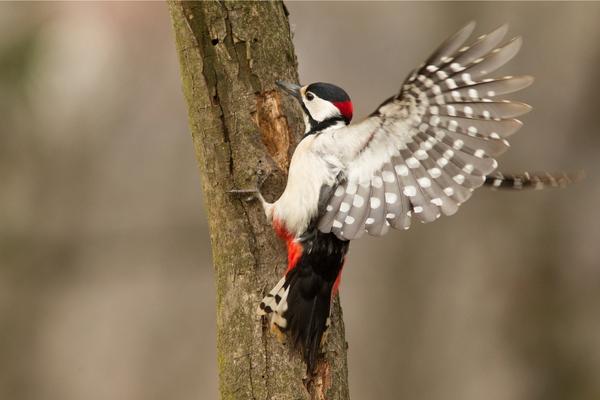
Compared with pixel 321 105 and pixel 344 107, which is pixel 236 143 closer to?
pixel 321 105

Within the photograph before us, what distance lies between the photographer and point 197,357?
7801mm

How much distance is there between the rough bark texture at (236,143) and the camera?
371 cm

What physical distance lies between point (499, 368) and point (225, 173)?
15.6 feet

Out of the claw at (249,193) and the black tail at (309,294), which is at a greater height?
the claw at (249,193)

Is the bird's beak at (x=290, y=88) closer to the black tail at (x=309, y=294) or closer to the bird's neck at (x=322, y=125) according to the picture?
the bird's neck at (x=322, y=125)

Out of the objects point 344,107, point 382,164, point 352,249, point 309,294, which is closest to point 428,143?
point 382,164

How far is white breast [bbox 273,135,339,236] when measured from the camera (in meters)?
3.75

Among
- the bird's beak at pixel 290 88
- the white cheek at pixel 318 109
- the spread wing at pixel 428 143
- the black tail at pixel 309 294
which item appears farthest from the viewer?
the white cheek at pixel 318 109

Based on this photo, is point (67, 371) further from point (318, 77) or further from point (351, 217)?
point (351, 217)

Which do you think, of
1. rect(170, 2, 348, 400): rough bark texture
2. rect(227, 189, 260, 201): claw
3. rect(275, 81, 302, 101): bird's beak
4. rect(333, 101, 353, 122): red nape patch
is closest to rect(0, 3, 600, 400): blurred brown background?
rect(333, 101, 353, 122): red nape patch

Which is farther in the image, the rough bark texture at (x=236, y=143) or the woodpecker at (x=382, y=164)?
the rough bark texture at (x=236, y=143)

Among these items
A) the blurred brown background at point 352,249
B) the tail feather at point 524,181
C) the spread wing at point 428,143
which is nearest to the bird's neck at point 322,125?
the spread wing at point 428,143

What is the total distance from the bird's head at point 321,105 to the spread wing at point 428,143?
9.0 inches

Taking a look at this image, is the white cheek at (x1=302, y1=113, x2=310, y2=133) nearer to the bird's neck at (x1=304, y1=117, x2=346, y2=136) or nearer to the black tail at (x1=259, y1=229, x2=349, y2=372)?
the bird's neck at (x1=304, y1=117, x2=346, y2=136)
